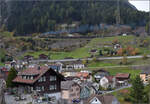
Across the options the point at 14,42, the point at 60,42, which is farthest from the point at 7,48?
the point at 60,42

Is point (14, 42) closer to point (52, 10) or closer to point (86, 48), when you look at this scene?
point (86, 48)

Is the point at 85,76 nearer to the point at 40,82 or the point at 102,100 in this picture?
the point at 102,100

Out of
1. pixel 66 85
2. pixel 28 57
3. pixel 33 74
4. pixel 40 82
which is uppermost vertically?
pixel 33 74

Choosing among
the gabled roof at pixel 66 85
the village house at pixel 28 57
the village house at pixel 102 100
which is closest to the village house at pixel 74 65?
the village house at pixel 28 57

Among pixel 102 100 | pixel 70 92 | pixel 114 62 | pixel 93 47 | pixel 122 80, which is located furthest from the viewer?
pixel 93 47

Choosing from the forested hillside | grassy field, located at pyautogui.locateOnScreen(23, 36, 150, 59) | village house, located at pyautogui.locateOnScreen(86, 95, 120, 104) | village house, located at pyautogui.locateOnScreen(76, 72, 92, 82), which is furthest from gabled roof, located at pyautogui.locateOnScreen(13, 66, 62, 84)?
the forested hillside

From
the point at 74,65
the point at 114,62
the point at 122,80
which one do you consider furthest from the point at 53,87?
the point at 114,62

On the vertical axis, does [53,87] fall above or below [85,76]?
above
